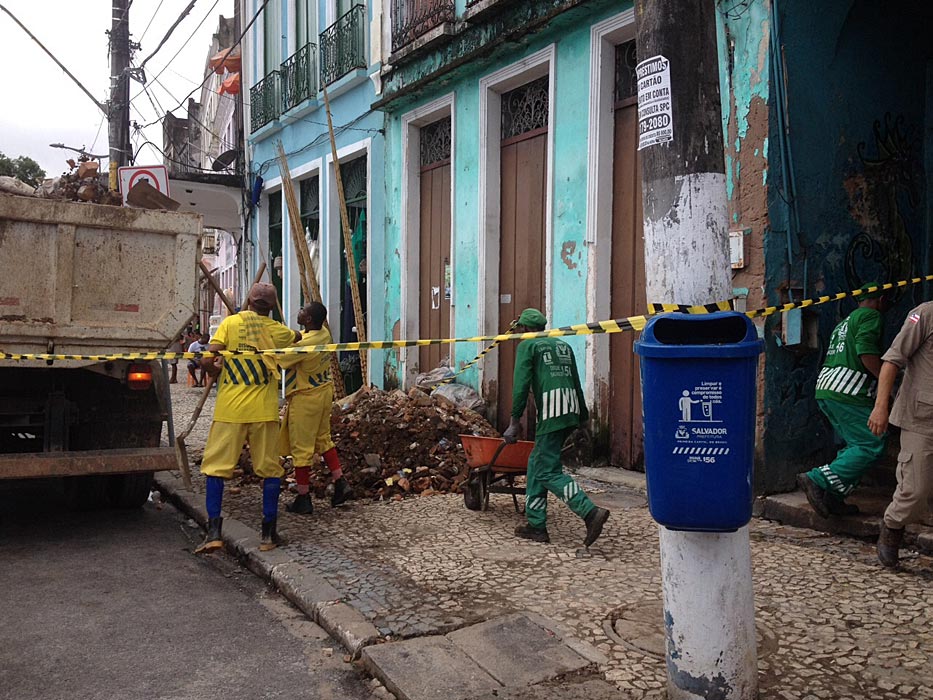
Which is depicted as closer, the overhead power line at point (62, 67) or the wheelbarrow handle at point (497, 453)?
the wheelbarrow handle at point (497, 453)

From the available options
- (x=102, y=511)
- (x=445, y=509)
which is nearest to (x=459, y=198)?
(x=445, y=509)

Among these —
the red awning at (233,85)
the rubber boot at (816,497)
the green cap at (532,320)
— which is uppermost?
the red awning at (233,85)

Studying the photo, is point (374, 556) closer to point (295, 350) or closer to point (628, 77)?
point (295, 350)

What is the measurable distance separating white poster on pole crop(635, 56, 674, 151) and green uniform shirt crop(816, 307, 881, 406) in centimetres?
288

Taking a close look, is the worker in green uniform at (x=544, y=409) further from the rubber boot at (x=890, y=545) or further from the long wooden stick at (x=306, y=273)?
the long wooden stick at (x=306, y=273)

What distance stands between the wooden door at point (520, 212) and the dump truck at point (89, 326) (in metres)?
3.77

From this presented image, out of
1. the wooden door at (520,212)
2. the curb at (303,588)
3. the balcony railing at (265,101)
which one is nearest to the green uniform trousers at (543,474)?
the curb at (303,588)

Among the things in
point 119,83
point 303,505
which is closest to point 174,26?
point 119,83

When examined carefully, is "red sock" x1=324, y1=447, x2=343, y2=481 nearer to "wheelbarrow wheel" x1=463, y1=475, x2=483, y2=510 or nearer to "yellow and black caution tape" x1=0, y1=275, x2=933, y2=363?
"wheelbarrow wheel" x1=463, y1=475, x2=483, y2=510

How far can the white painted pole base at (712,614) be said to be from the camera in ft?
9.67

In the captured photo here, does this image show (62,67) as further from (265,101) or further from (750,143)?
(750,143)

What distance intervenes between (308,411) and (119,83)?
9.49 m

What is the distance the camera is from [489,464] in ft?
19.4

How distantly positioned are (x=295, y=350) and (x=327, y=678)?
2.26 m
